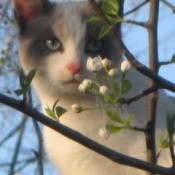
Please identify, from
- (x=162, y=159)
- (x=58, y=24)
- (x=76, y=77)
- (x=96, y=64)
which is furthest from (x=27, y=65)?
(x=96, y=64)

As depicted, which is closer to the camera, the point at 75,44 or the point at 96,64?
the point at 96,64

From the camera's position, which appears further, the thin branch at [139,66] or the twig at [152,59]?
the twig at [152,59]

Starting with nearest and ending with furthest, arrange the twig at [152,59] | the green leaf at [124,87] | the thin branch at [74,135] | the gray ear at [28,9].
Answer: the thin branch at [74,135] → the twig at [152,59] → the green leaf at [124,87] → the gray ear at [28,9]

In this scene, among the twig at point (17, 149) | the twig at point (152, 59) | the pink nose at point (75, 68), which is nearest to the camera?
the twig at point (152, 59)

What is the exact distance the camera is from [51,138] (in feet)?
7.28

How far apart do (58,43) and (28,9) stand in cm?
21

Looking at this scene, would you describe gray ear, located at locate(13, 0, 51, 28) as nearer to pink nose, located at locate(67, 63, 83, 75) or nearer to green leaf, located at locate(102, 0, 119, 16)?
pink nose, located at locate(67, 63, 83, 75)

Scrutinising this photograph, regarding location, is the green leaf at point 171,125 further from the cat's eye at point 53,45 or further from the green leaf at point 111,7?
the cat's eye at point 53,45

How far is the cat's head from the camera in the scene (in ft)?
6.29

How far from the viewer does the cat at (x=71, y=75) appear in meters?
1.98

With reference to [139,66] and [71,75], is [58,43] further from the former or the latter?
[139,66]

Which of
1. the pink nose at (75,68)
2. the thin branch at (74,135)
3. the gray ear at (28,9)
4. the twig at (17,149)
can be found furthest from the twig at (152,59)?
the gray ear at (28,9)

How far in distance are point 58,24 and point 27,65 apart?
7.3 inches

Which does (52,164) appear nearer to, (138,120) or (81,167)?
(81,167)
